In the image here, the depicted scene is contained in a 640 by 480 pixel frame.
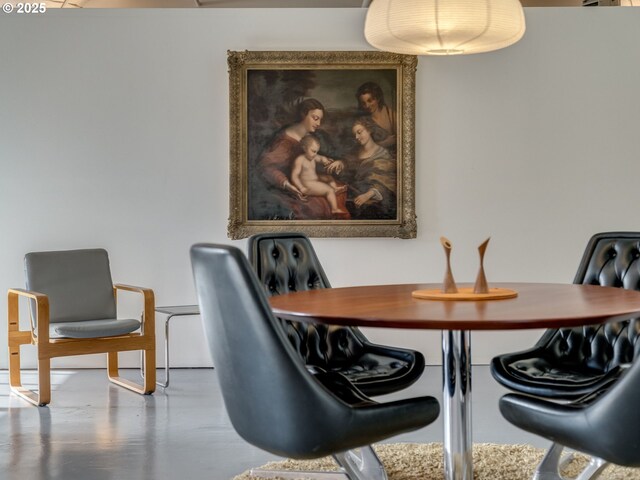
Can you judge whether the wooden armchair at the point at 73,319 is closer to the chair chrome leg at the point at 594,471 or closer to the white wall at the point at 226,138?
the white wall at the point at 226,138

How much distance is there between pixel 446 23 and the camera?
3324 mm

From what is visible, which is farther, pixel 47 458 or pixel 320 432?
pixel 47 458

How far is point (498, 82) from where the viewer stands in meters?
6.28

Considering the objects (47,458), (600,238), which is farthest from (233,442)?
(600,238)

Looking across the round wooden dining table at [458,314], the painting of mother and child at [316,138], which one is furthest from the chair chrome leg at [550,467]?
the painting of mother and child at [316,138]

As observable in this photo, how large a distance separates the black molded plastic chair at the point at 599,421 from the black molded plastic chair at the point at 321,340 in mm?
853

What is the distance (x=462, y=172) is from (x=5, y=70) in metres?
3.34

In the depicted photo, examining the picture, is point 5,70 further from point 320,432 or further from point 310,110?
point 320,432

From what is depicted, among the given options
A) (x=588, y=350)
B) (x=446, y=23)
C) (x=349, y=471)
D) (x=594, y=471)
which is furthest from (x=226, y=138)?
(x=594, y=471)

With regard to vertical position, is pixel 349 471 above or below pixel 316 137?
below

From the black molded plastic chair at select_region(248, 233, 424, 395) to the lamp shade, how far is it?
1.06 metres

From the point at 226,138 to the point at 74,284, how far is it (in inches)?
58.8

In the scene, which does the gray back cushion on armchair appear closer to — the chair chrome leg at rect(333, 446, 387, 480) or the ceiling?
the chair chrome leg at rect(333, 446, 387, 480)

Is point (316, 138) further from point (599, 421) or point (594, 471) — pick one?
point (599, 421)
